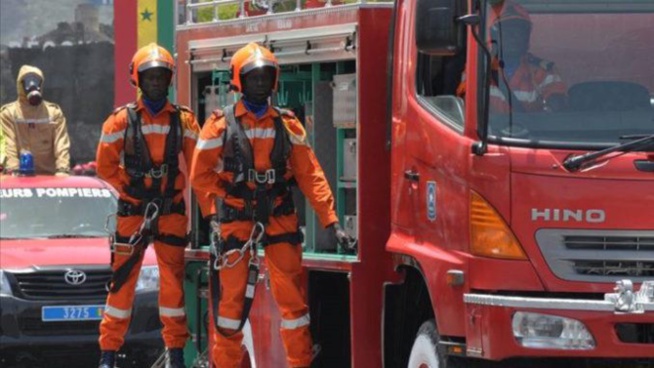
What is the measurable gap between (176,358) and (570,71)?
387cm

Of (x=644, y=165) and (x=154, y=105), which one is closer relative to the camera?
(x=644, y=165)

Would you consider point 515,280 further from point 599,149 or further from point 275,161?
point 275,161

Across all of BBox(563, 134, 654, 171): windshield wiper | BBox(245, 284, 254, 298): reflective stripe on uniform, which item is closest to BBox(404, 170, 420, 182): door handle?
BBox(563, 134, 654, 171): windshield wiper

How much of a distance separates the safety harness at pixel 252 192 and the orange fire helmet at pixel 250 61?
176mm

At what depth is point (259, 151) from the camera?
8.75 metres

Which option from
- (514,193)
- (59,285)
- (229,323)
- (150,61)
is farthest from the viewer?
(59,285)

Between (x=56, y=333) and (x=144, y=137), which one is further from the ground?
(x=144, y=137)

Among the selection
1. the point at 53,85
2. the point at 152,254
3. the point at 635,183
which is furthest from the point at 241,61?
the point at 53,85

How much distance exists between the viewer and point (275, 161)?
874 cm

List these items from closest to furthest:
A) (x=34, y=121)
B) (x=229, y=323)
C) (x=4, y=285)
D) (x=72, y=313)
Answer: (x=229, y=323), (x=4, y=285), (x=72, y=313), (x=34, y=121)

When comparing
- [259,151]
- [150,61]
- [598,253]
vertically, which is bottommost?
[598,253]

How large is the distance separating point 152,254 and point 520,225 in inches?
242

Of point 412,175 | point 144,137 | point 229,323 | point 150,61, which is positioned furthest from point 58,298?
point 412,175

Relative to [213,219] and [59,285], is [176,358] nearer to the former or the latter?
[213,219]
